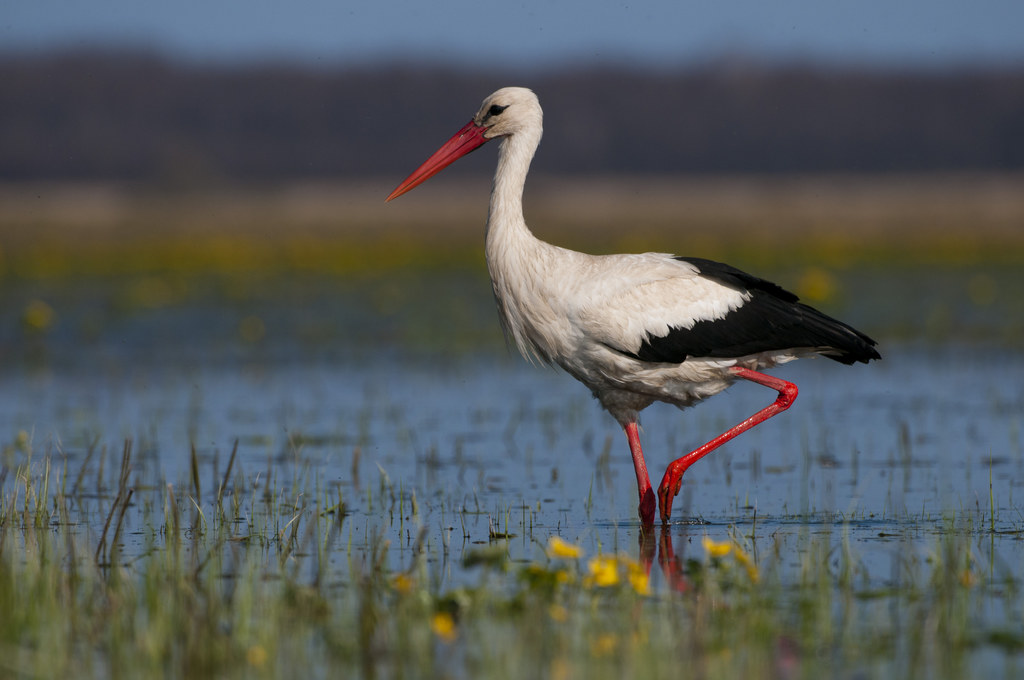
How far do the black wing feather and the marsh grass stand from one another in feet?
3.58

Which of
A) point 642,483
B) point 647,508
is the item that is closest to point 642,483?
point 642,483

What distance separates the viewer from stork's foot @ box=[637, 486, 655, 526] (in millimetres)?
6699

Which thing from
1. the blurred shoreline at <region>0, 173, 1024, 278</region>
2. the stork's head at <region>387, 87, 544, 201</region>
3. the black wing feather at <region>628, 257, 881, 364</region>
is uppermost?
the blurred shoreline at <region>0, 173, 1024, 278</region>

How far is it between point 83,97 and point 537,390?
324 feet

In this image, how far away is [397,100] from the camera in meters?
105

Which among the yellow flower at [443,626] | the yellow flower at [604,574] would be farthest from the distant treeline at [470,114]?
the yellow flower at [443,626]

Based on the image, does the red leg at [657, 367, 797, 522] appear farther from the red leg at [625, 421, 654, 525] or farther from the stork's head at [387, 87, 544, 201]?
the stork's head at [387, 87, 544, 201]

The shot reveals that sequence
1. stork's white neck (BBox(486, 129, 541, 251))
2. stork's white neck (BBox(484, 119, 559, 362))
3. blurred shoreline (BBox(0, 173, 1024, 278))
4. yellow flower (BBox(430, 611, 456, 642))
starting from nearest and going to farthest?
1. yellow flower (BBox(430, 611, 456, 642))
2. stork's white neck (BBox(484, 119, 559, 362))
3. stork's white neck (BBox(486, 129, 541, 251))
4. blurred shoreline (BBox(0, 173, 1024, 278))

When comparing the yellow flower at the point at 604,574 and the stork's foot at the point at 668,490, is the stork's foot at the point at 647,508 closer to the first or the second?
the stork's foot at the point at 668,490

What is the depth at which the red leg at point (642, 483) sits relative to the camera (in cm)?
673

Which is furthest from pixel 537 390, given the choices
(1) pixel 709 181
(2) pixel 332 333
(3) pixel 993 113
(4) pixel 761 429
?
(3) pixel 993 113

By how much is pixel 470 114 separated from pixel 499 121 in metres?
88.7

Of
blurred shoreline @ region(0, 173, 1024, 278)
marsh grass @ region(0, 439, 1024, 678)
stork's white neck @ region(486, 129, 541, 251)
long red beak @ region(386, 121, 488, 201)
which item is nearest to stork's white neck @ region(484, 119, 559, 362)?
stork's white neck @ region(486, 129, 541, 251)

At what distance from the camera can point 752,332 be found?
687 cm
